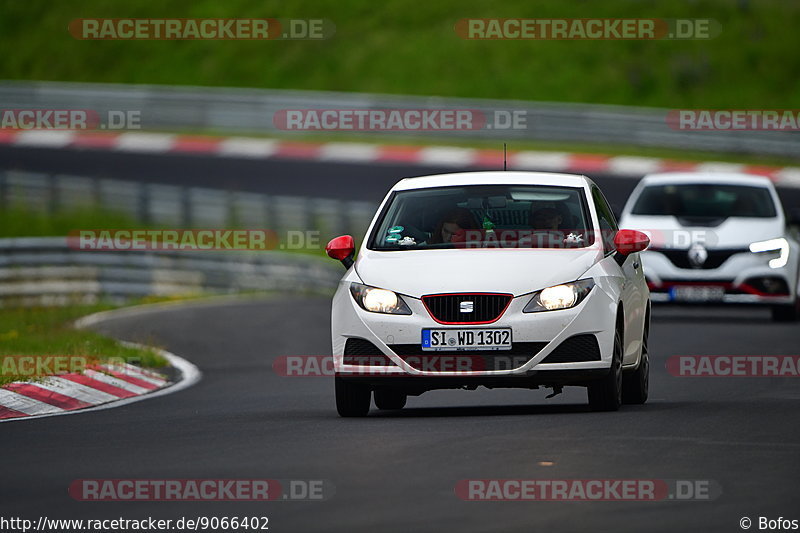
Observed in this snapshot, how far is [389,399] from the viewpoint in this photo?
12.6 m

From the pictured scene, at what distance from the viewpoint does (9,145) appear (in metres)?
41.9

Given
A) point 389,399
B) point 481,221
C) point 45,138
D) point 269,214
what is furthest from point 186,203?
point 481,221

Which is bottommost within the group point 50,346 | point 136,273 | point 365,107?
point 50,346

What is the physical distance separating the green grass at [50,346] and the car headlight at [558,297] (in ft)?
14.4

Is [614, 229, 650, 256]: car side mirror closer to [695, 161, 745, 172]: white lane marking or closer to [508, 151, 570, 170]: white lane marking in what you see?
[695, 161, 745, 172]: white lane marking

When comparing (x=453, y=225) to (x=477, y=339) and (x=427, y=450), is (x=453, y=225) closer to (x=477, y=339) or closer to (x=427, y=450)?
(x=477, y=339)

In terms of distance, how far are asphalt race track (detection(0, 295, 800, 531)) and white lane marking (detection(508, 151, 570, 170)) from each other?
2244 cm

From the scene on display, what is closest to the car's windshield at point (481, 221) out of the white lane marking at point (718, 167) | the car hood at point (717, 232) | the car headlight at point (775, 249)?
the car hood at point (717, 232)

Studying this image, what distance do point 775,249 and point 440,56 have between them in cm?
3281

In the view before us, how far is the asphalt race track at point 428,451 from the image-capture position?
24.8ft

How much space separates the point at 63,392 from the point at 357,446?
14.6 feet

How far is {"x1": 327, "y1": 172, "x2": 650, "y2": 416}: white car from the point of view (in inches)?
439

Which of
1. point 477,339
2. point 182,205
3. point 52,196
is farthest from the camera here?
point 182,205

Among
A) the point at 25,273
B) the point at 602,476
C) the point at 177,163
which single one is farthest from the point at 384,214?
the point at 177,163
